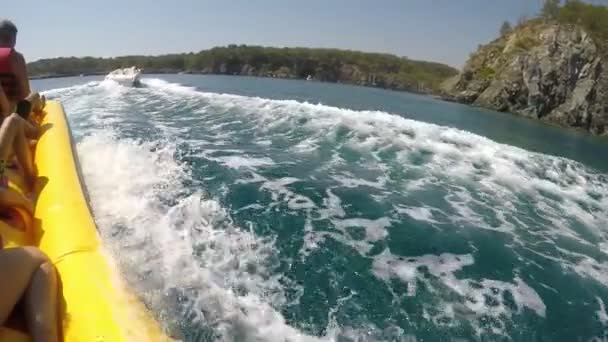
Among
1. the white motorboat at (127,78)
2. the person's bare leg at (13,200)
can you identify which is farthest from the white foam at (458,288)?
the white motorboat at (127,78)

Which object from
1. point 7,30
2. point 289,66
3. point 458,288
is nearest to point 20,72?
point 7,30

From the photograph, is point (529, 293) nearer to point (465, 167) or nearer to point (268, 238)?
point (268, 238)

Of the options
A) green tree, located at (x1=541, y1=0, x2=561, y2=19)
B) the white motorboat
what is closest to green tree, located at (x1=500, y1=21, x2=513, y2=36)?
green tree, located at (x1=541, y1=0, x2=561, y2=19)

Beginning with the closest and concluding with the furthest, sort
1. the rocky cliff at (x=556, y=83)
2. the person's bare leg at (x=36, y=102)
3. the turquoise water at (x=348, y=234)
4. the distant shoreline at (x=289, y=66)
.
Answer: the turquoise water at (x=348, y=234), the person's bare leg at (x=36, y=102), the rocky cliff at (x=556, y=83), the distant shoreline at (x=289, y=66)

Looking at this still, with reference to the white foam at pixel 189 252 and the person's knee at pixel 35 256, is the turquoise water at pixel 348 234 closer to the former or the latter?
the white foam at pixel 189 252

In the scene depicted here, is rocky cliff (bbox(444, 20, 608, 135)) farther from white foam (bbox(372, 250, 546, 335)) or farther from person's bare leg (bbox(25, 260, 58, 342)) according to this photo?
person's bare leg (bbox(25, 260, 58, 342))

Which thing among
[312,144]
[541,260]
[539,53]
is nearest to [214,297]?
[541,260]

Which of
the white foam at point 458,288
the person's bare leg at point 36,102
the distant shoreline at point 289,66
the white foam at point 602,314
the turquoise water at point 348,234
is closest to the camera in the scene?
the turquoise water at point 348,234
